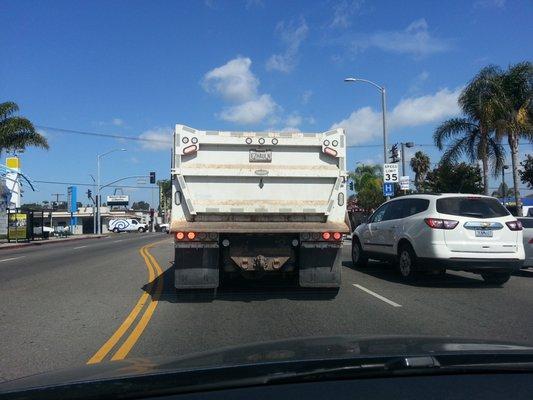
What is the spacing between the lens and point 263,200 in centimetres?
994

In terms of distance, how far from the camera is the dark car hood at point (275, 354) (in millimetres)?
3018

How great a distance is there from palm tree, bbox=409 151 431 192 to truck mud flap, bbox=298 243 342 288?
43829 mm

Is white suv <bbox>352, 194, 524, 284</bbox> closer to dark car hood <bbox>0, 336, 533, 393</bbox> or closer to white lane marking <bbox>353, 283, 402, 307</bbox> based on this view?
white lane marking <bbox>353, 283, 402, 307</bbox>

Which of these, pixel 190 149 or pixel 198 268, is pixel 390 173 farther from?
pixel 198 268

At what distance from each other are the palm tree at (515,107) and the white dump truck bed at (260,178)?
20.2 meters

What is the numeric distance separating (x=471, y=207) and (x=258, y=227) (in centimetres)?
459

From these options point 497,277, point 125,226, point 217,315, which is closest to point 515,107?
point 497,277

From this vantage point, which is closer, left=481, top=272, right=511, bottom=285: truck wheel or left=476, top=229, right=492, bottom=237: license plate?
left=476, top=229, right=492, bottom=237: license plate

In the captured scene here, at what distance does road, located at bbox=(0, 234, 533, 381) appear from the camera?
21.7 feet

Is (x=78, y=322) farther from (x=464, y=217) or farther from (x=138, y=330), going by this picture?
(x=464, y=217)

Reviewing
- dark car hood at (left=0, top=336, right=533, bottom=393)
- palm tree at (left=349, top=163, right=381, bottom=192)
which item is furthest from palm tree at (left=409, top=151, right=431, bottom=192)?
dark car hood at (left=0, top=336, right=533, bottom=393)

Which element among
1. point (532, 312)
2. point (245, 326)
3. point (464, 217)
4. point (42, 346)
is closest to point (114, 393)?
point (42, 346)

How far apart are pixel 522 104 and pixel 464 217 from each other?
1944 cm

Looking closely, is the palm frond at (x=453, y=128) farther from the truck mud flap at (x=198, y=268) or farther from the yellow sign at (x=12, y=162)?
the yellow sign at (x=12, y=162)
